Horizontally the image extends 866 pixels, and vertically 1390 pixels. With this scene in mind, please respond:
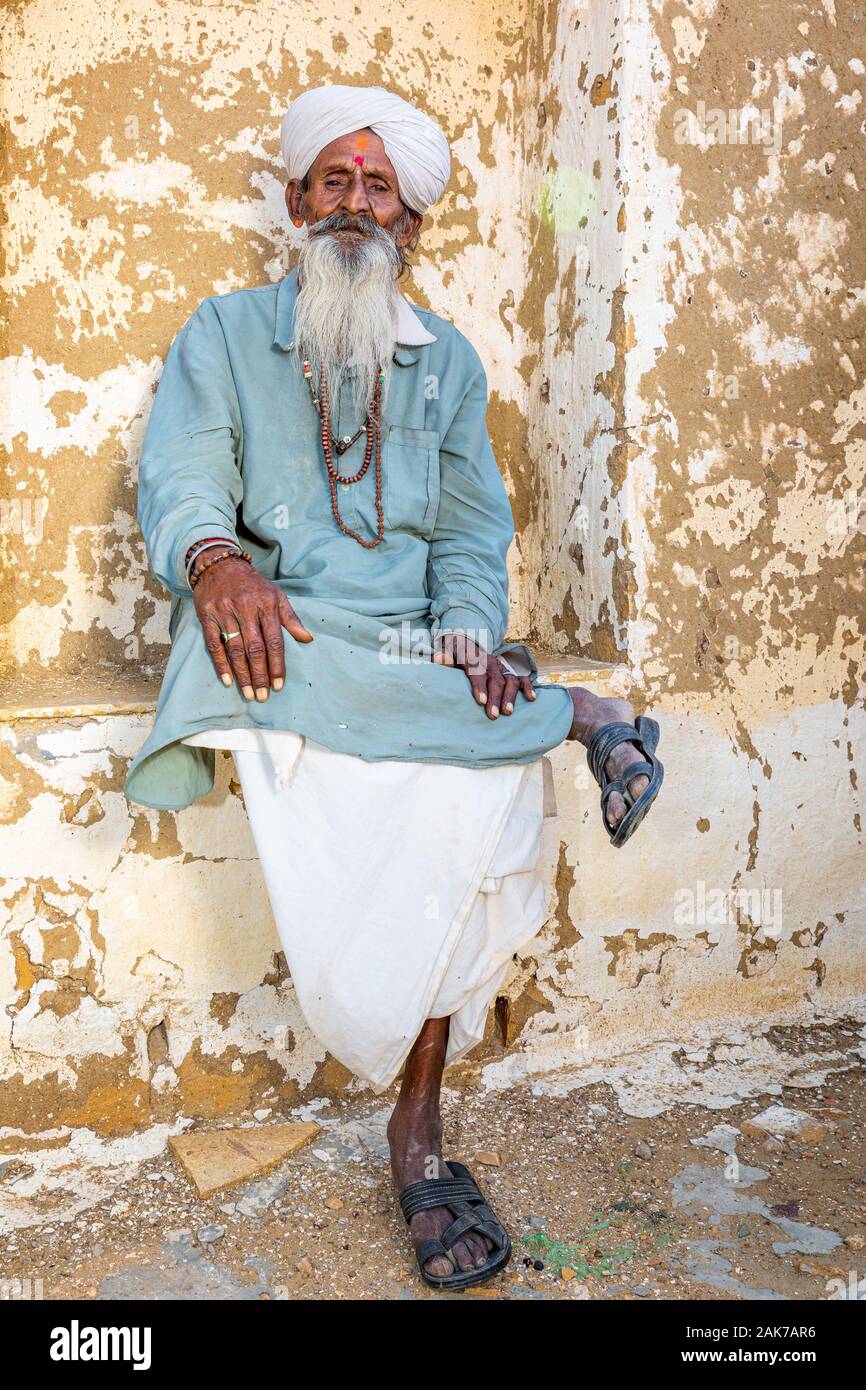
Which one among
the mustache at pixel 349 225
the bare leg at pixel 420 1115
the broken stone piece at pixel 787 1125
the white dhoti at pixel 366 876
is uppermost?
the mustache at pixel 349 225

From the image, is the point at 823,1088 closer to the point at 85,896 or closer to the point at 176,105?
the point at 85,896

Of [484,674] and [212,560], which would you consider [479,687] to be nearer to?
[484,674]

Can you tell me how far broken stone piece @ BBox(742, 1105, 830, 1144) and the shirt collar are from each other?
6.34 feet

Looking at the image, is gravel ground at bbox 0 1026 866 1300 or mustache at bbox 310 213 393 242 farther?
mustache at bbox 310 213 393 242

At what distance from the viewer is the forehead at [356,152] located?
249 cm

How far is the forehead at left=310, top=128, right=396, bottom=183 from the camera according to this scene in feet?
8.18

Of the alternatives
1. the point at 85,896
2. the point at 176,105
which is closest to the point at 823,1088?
the point at 85,896

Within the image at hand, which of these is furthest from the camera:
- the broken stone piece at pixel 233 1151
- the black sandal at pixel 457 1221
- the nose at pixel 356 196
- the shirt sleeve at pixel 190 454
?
the nose at pixel 356 196

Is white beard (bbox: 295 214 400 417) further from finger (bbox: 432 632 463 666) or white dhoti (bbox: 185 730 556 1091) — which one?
white dhoti (bbox: 185 730 556 1091)

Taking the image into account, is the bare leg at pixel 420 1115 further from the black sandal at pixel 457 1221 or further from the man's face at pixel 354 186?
the man's face at pixel 354 186

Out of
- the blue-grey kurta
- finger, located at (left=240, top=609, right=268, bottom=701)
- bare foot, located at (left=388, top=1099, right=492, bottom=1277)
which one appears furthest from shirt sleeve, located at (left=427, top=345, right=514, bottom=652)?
bare foot, located at (left=388, top=1099, right=492, bottom=1277)

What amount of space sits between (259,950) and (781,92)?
8.50 feet

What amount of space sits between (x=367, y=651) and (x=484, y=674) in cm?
24

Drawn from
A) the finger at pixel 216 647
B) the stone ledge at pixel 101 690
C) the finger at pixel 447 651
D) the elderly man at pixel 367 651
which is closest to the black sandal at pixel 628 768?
the elderly man at pixel 367 651
